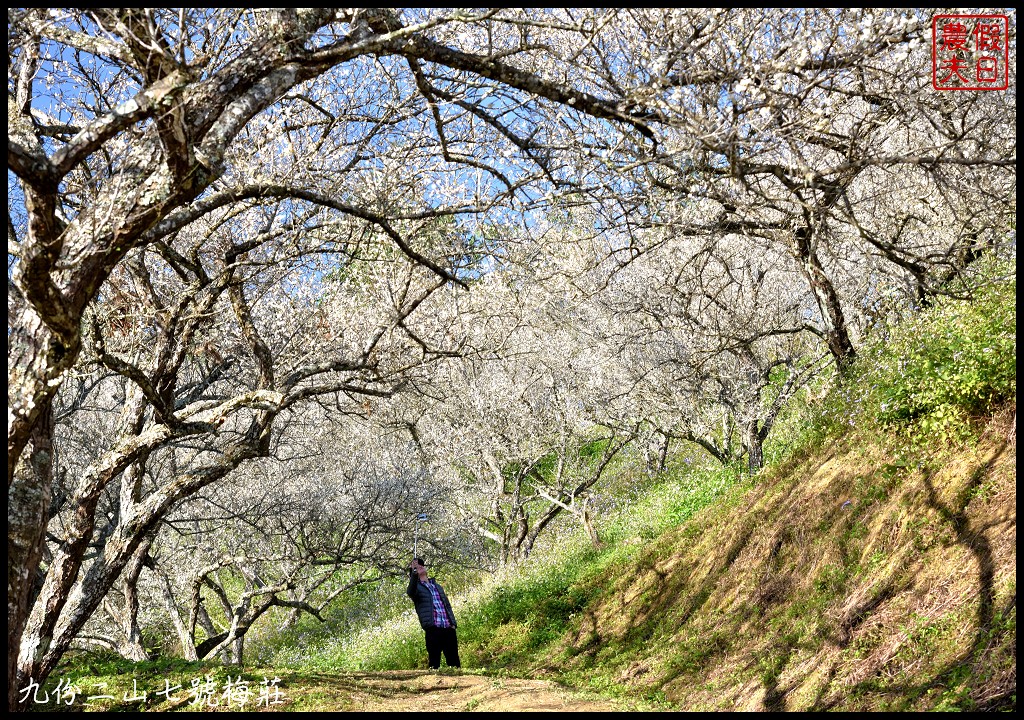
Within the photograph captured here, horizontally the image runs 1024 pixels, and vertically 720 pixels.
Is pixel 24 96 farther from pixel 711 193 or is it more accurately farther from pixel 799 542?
pixel 799 542

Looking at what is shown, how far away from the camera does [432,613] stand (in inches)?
393

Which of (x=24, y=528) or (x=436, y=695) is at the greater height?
(x=24, y=528)

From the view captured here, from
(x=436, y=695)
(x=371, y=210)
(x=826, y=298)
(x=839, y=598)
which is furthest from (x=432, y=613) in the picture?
(x=826, y=298)

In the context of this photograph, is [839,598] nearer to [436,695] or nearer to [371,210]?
[436,695]

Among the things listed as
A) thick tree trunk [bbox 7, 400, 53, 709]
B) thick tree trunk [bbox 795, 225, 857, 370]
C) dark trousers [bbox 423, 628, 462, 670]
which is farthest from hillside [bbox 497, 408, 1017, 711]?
thick tree trunk [bbox 7, 400, 53, 709]

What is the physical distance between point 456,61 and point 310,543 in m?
10.4

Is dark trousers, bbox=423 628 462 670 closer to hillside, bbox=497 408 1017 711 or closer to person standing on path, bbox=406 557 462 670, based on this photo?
person standing on path, bbox=406 557 462 670

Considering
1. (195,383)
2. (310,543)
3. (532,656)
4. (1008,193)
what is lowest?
(532,656)

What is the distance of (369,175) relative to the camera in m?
6.89

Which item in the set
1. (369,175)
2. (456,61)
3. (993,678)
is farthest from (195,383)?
(993,678)

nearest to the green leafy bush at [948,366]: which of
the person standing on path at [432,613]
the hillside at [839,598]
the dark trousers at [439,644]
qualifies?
the hillside at [839,598]

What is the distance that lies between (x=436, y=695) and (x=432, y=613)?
2.53 metres

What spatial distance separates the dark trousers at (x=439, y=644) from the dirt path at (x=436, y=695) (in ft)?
5.38

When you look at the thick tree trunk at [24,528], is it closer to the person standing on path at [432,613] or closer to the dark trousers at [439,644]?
the person standing on path at [432,613]
